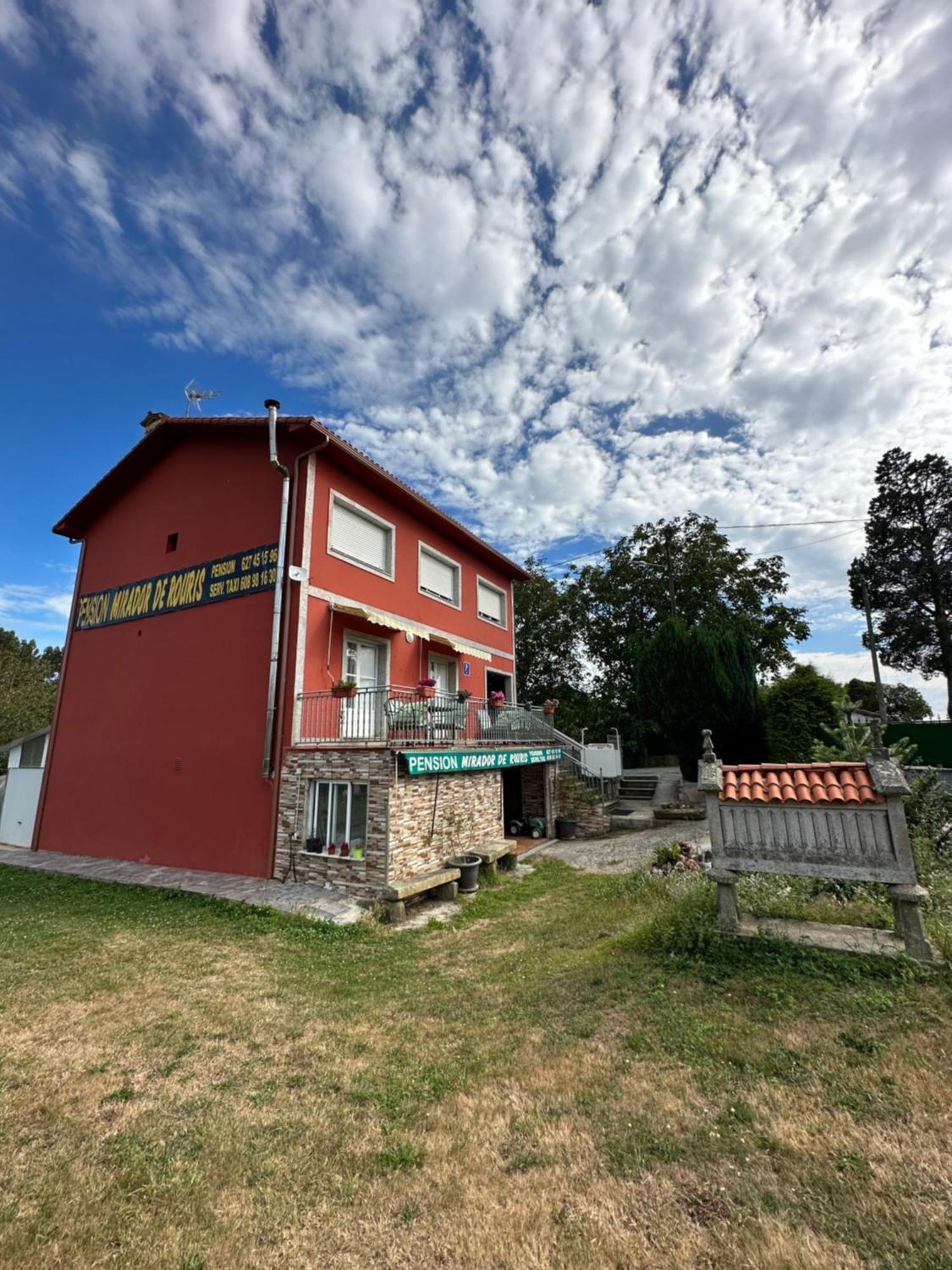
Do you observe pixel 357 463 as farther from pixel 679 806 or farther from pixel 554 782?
pixel 679 806

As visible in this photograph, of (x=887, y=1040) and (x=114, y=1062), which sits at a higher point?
(x=887, y=1040)

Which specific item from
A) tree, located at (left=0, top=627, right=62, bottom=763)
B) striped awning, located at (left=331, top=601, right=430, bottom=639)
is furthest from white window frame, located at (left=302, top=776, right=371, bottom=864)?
tree, located at (left=0, top=627, right=62, bottom=763)

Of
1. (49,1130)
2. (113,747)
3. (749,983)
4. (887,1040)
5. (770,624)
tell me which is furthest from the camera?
(770,624)

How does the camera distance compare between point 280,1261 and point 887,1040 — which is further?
point 887,1040

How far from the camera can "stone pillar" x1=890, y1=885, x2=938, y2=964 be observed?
4.52m

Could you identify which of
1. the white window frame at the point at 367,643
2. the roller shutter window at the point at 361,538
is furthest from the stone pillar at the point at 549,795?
the roller shutter window at the point at 361,538

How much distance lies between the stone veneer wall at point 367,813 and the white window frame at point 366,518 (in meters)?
4.37

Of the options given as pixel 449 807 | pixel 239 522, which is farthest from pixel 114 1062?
pixel 239 522

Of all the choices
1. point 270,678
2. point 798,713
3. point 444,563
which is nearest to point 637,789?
point 798,713

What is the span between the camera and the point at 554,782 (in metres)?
15.7

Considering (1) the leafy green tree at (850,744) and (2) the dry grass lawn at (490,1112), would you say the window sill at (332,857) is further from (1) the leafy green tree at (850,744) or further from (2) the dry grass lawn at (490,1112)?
(1) the leafy green tree at (850,744)

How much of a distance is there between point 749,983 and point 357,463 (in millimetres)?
11133

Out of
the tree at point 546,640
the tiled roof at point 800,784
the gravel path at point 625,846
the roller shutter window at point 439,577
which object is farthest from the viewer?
the tree at point 546,640

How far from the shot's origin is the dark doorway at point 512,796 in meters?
16.2
